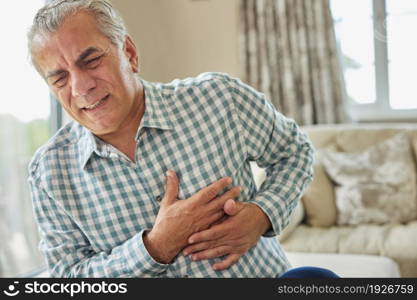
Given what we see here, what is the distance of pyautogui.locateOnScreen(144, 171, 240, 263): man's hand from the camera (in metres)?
1.05

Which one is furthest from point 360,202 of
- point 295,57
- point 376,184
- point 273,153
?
point 273,153

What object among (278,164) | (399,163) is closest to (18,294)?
(278,164)

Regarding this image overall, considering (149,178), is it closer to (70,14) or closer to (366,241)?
(70,14)

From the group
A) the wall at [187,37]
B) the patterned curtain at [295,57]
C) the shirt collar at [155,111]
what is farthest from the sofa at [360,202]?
the shirt collar at [155,111]

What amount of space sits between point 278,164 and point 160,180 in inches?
11.9

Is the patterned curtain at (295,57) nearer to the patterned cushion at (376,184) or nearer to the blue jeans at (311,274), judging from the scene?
the patterned cushion at (376,184)

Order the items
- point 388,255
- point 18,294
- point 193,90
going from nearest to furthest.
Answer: point 18,294 → point 193,90 → point 388,255

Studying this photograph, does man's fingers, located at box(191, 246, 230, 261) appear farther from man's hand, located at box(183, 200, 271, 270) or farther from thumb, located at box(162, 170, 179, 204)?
thumb, located at box(162, 170, 179, 204)

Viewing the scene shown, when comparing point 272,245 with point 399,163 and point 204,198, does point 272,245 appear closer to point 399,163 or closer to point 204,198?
point 204,198

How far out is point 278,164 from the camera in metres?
1.26

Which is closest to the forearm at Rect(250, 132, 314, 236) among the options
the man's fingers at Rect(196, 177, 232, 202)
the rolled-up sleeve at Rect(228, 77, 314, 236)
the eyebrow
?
the rolled-up sleeve at Rect(228, 77, 314, 236)

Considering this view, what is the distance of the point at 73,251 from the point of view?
1.13 meters

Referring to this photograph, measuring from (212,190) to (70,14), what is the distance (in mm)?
461

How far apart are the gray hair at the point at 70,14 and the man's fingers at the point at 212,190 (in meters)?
0.37
